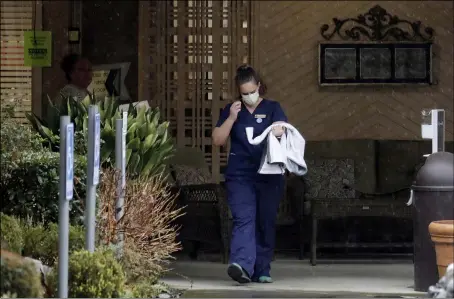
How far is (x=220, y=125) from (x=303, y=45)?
404 centimetres

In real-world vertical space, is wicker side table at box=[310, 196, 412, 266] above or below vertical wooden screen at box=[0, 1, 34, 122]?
below

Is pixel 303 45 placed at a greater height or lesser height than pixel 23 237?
greater

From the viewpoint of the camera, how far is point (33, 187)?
10703mm

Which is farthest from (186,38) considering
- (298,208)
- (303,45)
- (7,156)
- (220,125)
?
(7,156)

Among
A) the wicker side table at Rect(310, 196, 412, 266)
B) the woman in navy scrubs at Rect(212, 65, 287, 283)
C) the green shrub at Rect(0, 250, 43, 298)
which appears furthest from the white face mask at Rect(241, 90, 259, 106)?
the green shrub at Rect(0, 250, 43, 298)

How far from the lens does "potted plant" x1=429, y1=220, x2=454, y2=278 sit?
34.3 ft

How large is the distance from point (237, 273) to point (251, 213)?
552mm

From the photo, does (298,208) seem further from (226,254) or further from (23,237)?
(23,237)

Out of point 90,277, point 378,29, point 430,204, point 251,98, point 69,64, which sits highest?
point 378,29

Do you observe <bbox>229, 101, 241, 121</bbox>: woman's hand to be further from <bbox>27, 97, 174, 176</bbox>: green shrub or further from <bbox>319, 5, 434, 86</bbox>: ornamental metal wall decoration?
<bbox>319, 5, 434, 86</bbox>: ornamental metal wall decoration

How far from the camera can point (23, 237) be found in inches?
401

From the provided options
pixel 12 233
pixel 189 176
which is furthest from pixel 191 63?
pixel 12 233

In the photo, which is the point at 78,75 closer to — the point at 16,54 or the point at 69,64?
the point at 69,64

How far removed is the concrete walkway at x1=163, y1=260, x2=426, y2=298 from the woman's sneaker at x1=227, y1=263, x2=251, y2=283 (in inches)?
3.1
